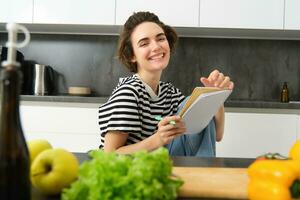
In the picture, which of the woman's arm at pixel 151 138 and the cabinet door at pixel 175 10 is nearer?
the woman's arm at pixel 151 138

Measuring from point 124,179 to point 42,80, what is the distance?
2240 millimetres

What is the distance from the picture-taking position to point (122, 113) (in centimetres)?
128

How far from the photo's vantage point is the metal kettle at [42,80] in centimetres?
256

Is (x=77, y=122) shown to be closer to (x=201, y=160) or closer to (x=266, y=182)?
(x=201, y=160)

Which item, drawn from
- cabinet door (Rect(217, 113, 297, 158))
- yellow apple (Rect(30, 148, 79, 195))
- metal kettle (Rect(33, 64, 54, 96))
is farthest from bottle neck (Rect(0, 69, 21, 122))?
metal kettle (Rect(33, 64, 54, 96))

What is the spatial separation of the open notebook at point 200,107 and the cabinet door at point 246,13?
1.22 m

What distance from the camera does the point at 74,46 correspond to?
286 centimetres

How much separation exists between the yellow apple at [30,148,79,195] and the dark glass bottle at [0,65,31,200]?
8 centimetres

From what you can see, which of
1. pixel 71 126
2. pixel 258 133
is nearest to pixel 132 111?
pixel 71 126

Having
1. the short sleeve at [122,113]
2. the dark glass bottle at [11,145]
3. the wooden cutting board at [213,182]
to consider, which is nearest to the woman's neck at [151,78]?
the short sleeve at [122,113]

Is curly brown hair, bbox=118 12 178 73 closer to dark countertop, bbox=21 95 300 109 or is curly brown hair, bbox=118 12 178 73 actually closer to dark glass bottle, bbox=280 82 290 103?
dark countertop, bbox=21 95 300 109

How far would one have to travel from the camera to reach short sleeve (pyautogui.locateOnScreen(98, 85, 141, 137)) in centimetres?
127

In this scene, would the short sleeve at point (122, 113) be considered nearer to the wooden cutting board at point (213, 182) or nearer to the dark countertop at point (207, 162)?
the dark countertop at point (207, 162)

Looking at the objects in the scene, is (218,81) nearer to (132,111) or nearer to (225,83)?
(225,83)
